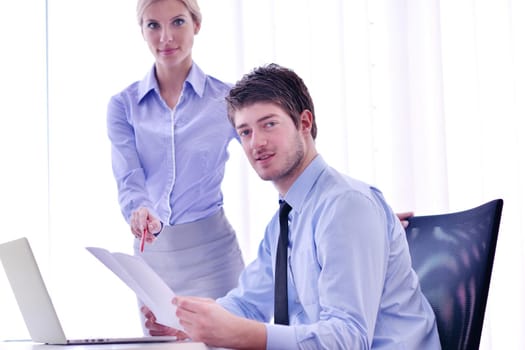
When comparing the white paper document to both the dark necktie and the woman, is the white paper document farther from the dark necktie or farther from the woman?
the woman

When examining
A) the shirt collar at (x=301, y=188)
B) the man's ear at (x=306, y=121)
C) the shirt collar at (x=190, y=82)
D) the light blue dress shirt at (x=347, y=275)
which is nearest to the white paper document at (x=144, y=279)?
the light blue dress shirt at (x=347, y=275)

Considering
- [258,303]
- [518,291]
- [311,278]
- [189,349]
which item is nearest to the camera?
[189,349]

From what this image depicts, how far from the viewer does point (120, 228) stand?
119 inches

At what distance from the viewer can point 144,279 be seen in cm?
128

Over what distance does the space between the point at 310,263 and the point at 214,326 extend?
0.29 m

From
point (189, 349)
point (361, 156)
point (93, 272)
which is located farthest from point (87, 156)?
point (189, 349)

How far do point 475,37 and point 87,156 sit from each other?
164 cm

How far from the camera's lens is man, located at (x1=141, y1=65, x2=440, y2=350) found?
124 centimetres

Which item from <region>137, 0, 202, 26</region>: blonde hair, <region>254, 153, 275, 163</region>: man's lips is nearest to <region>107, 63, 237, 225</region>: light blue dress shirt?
<region>137, 0, 202, 26</region>: blonde hair

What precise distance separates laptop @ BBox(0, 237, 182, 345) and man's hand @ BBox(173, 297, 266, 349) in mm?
150

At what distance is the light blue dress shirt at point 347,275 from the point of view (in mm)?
1269

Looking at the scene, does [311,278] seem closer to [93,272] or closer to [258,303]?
[258,303]

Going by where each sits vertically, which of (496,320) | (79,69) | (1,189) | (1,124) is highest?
(79,69)

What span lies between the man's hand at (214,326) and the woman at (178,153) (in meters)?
0.93
